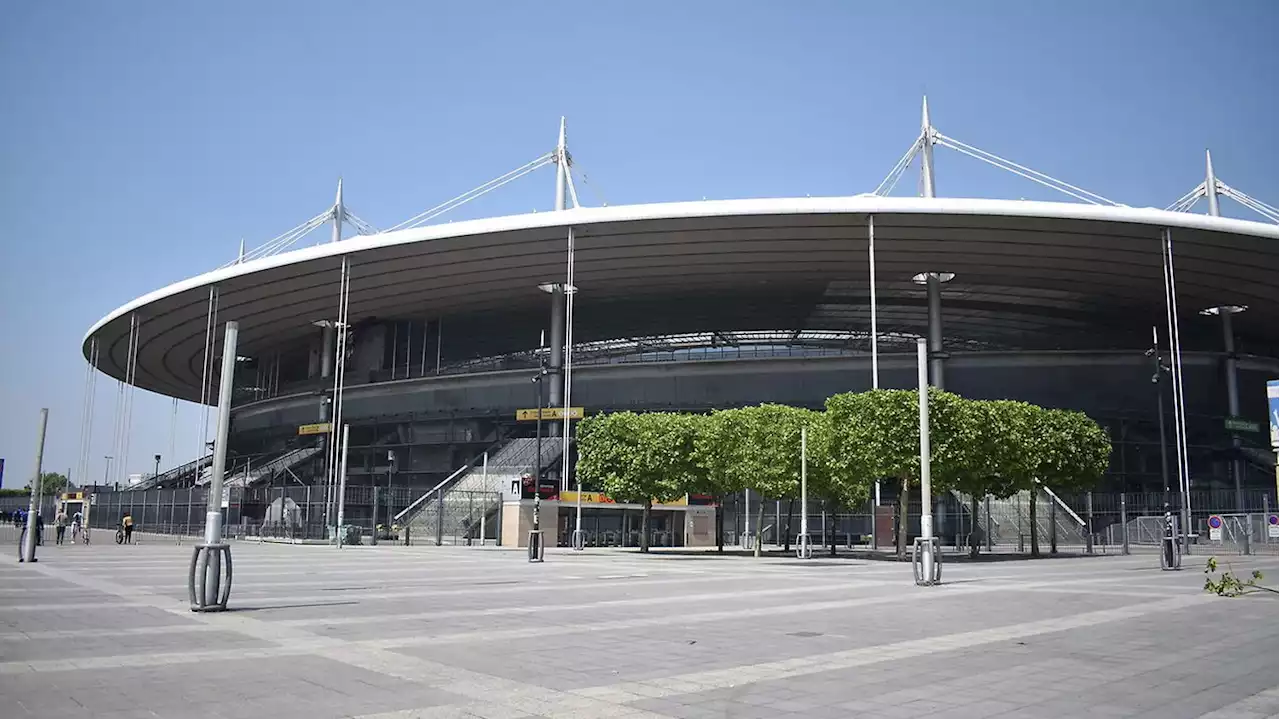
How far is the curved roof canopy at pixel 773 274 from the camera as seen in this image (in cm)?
5606

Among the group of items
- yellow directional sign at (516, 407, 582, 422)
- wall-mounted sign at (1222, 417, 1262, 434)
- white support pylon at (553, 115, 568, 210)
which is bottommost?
wall-mounted sign at (1222, 417, 1262, 434)

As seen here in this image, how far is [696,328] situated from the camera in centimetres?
8394

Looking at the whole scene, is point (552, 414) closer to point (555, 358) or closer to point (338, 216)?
point (555, 358)

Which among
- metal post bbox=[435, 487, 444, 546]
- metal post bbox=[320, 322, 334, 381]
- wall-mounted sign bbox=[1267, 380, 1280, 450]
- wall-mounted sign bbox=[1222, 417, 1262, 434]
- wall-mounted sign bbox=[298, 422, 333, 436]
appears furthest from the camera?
metal post bbox=[320, 322, 334, 381]

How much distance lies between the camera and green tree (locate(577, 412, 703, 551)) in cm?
4412

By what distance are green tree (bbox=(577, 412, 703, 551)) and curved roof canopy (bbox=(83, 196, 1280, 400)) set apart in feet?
50.3

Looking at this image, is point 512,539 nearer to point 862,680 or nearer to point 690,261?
point 690,261

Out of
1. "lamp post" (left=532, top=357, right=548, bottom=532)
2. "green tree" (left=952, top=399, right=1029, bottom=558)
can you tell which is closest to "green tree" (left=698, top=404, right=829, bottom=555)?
"green tree" (left=952, top=399, right=1029, bottom=558)

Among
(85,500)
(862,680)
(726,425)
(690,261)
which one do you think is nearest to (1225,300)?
(690,261)

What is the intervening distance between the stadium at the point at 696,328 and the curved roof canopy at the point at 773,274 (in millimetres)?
212

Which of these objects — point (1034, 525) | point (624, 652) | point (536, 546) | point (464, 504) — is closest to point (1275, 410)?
point (624, 652)

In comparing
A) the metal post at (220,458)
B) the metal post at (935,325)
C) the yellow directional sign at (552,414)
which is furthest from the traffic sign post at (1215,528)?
the metal post at (220,458)

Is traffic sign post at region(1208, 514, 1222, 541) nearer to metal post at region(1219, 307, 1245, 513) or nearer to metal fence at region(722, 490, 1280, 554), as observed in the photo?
metal fence at region(722, 490, 1280, 554)

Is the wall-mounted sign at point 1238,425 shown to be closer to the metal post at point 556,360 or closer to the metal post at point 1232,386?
the metal post at point 1232,386
